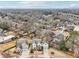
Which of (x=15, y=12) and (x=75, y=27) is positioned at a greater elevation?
(x=15, y=12)

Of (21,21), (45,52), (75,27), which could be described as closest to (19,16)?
(21,21)

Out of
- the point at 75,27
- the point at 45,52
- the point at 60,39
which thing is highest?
the point at 75,27

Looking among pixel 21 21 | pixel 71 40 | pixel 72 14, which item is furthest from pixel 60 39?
pixel 21 21

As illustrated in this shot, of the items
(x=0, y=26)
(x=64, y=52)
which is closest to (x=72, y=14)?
(x=64, y=52)

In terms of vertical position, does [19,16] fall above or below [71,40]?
above

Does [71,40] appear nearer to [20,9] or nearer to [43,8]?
[43,8]

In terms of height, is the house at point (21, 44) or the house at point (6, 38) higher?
the house at point (6, 38)

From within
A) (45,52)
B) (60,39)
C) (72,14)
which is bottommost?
(45,52)

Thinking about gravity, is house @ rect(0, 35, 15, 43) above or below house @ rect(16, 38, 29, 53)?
above

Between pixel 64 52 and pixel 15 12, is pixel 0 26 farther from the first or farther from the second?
pixel 64 52
